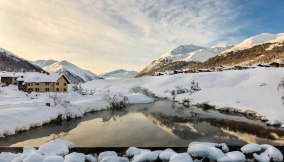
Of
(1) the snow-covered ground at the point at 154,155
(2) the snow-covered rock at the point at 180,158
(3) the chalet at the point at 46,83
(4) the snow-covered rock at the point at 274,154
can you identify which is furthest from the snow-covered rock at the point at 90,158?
(3) the chalet at the point at 46,83

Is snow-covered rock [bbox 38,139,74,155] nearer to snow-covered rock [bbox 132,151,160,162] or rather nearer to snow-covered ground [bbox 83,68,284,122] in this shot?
snow-covered rock [bbox 132,151,160,162]

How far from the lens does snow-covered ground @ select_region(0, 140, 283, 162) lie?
2242 cm

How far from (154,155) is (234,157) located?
6.02 meters

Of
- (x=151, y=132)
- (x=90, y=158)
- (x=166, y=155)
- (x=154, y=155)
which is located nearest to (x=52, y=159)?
(x=90, y=158)

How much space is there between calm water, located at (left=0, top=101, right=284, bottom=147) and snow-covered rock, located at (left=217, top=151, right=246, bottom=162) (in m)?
8.35

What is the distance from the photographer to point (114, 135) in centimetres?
3797

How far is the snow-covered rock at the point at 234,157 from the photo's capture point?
22984mm

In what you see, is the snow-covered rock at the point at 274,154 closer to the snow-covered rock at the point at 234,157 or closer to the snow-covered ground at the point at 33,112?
the snow-covered rock at the point at 234,157

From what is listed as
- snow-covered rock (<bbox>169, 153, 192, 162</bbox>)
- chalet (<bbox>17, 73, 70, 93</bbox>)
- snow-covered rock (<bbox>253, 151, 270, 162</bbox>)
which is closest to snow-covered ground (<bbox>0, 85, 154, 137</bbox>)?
snow-covered rock (<bbox>169, 153, 192, 162</bbox>)

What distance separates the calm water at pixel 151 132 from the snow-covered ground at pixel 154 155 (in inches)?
297

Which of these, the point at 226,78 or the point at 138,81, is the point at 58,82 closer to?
the point at 226,78

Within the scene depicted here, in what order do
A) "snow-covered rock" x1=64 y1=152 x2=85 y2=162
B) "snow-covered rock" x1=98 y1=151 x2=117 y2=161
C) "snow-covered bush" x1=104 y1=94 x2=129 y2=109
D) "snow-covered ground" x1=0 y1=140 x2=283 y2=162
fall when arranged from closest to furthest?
"snow-covered rock" x1=64 y1=152 x2=85 y2=162
"snow-covered ground" x1=0 y1=140 x2=283 y2=162
"snow-covered rock" x1=98 y1=151 x2=117 y2=161
"snow-covered bush" x1=104 y1=94 x2=129 y2=109

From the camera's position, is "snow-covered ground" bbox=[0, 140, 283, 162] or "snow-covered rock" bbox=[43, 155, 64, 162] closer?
"snow-covered rock" bbox=[43, 155, 64, 162]

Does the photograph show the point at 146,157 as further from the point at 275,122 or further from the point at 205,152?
the point at 275,122
